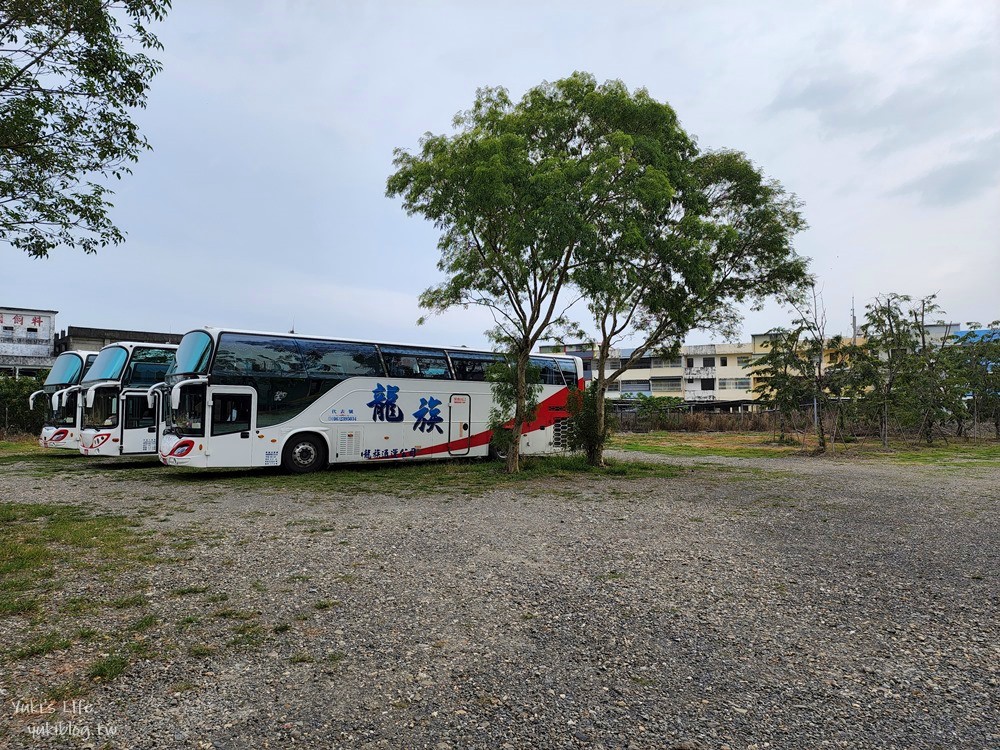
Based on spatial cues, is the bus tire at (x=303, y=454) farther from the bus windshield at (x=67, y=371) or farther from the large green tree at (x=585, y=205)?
the bus windshield at (x=67, y=371)

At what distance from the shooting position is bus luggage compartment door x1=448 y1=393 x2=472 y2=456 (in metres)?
15.8

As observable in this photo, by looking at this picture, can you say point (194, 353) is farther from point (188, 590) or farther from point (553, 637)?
point (553, 637)

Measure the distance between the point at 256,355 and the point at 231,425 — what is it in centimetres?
152

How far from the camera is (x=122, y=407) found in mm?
15438

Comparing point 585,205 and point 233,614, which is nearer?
point 233,614

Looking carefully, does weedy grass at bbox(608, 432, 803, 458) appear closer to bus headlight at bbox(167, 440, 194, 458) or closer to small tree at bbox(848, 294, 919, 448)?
small tree at bbox(848, 294, 919, 448)

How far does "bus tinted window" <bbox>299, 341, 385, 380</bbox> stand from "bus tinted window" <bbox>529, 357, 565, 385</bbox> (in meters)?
4.71

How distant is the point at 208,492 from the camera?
35.1ft

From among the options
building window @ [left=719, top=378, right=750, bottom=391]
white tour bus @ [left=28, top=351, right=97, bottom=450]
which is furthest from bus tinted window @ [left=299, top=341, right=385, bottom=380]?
building window @ [left=719, top=378, right=750, bottom=391]

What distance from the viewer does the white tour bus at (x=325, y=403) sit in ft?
40.1

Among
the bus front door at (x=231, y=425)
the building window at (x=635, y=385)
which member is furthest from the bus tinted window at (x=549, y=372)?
the building window at (x=635, y=385)

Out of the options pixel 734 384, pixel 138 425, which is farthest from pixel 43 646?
pixel 734 384

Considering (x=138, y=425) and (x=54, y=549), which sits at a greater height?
(x=138, y=425)

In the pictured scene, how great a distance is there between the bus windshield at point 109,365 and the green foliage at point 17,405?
31.1ft
